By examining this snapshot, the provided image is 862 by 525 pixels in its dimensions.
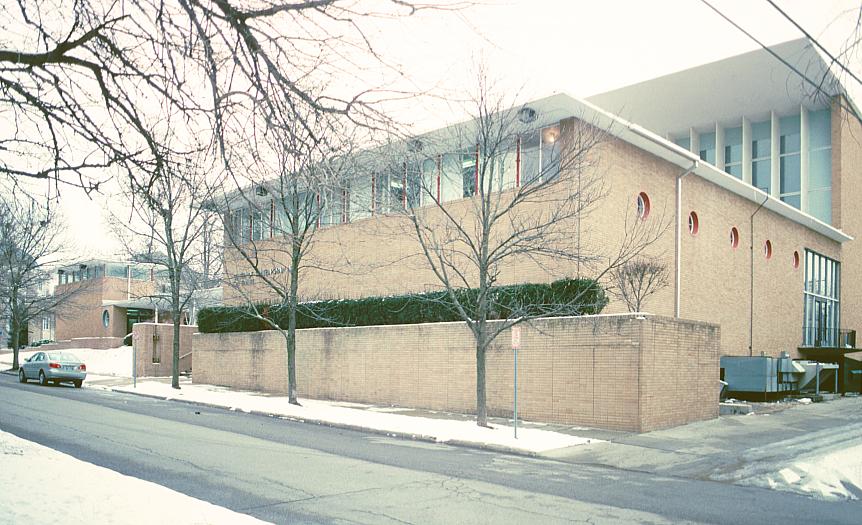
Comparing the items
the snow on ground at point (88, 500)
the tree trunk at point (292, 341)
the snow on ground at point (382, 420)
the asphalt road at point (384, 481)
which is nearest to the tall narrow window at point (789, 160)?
the snow on ground at point (382, 420)

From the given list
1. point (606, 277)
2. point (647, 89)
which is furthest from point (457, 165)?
point (647, 89)

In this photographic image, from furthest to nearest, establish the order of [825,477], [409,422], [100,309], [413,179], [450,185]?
[100,309]
[450,185]
[413,179]
[409,422]
[825,477]

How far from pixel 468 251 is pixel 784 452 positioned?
1191cm

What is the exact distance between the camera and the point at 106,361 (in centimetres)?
4725

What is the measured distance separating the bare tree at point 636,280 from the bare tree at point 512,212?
447mm

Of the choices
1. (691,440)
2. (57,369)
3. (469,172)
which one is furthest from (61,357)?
(691,440)

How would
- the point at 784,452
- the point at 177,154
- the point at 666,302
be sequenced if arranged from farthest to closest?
the point at 666,302
the point at 784,452
the point at 177,154

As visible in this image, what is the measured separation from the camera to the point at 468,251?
2364 cm

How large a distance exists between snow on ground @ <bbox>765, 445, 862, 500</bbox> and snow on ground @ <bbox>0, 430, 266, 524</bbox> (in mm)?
7846

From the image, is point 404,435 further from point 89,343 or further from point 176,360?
point 89,343

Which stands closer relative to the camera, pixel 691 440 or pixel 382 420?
pixel 691 440

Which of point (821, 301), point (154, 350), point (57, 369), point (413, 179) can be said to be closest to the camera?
point (413, 179)

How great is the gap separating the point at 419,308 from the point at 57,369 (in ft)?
57.6

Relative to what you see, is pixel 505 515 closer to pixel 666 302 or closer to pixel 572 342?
pixel 572 342
